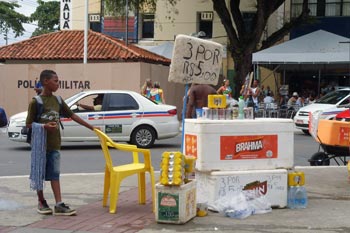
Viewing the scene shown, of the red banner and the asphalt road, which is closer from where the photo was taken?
the red banner

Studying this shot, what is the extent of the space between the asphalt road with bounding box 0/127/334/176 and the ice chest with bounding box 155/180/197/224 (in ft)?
15.8

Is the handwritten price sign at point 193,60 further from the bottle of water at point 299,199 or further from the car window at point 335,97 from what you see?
the car window at point 335,97

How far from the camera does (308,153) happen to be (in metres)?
14.8

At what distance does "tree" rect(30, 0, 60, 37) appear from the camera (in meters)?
63.0

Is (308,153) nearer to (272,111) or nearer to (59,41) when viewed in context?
(272,111)

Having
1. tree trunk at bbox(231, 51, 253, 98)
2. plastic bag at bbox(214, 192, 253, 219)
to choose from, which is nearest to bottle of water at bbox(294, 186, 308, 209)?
plastic bag at bbox(214, 192, 253, 219)

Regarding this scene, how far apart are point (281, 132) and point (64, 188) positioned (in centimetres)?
356

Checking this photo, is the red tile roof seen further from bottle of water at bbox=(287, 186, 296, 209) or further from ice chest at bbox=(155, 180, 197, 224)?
ice chest at bbox=(155, 180, 197, 224)

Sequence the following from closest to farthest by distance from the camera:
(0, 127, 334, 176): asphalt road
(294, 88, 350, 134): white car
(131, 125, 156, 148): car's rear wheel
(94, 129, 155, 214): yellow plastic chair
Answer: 1. (94, 129, 155, 214): yellow plastic chair
2. (0, 127, 334, 176): asphalt road
3. (131, 125, 156, 148): car's rear wheel
4. (294, 88, 350, 134): white car

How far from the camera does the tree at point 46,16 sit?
6300 cm

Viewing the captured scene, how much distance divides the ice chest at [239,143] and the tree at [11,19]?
48503 mm

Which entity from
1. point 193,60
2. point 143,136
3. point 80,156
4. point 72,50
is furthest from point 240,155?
point 72,50

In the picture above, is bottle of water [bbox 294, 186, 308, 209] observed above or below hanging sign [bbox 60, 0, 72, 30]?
below

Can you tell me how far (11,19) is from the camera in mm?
53406
